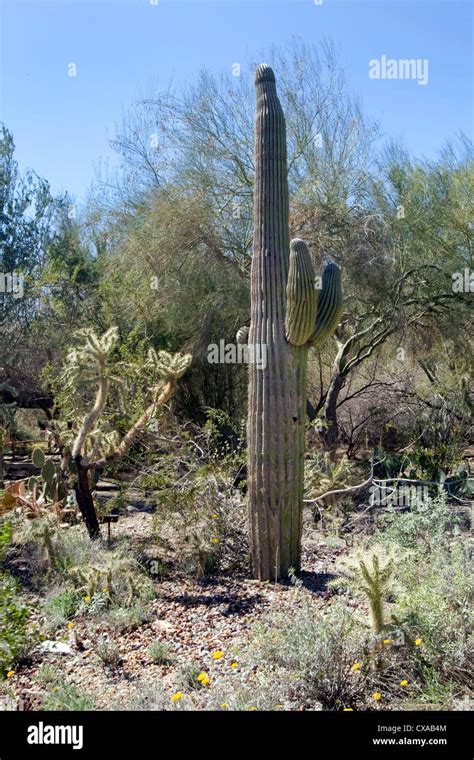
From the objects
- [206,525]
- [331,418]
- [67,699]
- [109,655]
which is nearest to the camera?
[67,699]

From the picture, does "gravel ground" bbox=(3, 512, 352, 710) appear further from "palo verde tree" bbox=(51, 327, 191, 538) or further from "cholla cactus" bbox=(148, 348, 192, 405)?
"cholla cactus" bbox=(148, 348, 192, 405)

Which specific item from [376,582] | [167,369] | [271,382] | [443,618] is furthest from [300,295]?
[443,618]

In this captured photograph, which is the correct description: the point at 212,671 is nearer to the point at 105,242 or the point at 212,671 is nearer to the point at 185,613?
the point at 185,613

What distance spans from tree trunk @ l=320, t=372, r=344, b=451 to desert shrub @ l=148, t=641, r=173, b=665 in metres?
6.43

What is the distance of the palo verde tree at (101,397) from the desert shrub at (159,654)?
2.56 m

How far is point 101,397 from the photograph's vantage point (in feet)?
21.9

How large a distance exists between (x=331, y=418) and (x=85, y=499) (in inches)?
199

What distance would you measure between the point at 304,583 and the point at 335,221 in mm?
6058

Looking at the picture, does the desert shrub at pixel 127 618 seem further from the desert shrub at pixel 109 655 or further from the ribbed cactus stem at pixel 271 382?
the ribbed cactus stem at pixel 271 382

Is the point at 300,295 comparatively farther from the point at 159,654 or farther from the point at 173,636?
the point at 159,654

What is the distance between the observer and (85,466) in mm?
6934

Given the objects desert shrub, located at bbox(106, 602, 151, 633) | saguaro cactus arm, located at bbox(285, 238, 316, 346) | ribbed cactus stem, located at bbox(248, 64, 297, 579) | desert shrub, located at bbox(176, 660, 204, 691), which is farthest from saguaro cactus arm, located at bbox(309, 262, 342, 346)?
desert shrub, located at bbox(176, 660, 204, 691)

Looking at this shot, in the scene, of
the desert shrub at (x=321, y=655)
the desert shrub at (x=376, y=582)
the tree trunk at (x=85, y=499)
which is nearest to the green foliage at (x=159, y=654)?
the desert shrub at (x=321, y=655)
